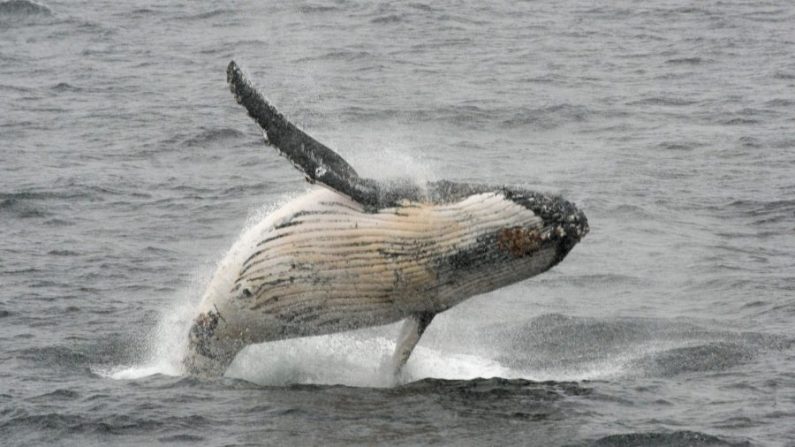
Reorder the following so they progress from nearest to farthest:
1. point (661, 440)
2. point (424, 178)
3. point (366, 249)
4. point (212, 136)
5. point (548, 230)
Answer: point (661, 440) → point (548, 230) → point (366, 249) → point (424, 178) → point (212, 136)

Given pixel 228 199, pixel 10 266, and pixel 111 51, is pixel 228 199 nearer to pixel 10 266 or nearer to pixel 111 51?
pixel 10 266

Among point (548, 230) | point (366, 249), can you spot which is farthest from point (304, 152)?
point (548, 230)

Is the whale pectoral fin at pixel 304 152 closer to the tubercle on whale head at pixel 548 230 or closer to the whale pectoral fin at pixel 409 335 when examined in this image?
the whale pectoral fin at pixel 409 335

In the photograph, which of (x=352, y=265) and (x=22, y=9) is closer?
(x=352, y=265)

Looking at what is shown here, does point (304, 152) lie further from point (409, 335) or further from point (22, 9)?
point (22, 9)

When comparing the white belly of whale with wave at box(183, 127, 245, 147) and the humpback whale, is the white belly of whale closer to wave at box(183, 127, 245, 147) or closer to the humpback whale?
the humpback whale

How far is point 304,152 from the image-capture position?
1432cm

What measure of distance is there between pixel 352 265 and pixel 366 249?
0.21m

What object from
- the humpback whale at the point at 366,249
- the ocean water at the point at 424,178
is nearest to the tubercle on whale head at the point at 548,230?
the humpback whale at the point at 366,249

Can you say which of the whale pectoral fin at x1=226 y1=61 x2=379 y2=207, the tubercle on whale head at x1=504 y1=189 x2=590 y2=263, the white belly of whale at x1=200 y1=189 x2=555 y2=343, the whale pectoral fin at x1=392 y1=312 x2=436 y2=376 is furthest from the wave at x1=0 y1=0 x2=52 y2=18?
the tubercle on whale head at x1=504 y1=189 x2=590 y2=263

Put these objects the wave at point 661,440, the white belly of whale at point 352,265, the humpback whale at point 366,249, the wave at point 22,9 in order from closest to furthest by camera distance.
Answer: the wave at point 661,440 → the humpback whale at point 366,249 → the white belly of whale at point 352,265 → the wave at point 22,9

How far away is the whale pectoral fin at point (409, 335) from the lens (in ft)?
48.1

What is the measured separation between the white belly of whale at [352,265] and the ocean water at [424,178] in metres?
0.78

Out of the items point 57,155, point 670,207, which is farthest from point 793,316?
point 57,155
